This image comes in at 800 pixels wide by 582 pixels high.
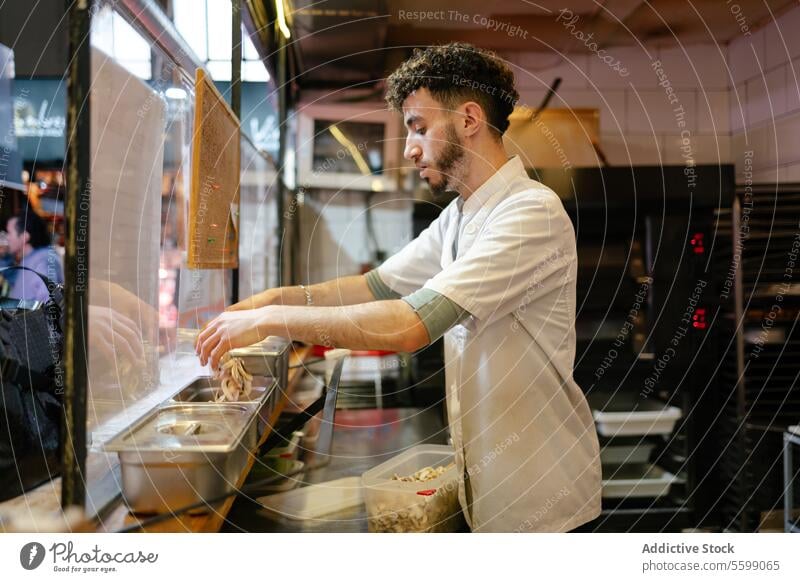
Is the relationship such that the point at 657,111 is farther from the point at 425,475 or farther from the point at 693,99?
the point at 425,475

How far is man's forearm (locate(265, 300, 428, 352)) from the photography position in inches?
33.4

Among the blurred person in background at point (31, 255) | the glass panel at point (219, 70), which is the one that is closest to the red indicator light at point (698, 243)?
the glass panel at point (219, 70)

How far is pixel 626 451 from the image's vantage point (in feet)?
5.99

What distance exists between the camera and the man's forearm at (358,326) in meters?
0.85

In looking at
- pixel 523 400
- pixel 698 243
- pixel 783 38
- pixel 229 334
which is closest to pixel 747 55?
pixel 783 38

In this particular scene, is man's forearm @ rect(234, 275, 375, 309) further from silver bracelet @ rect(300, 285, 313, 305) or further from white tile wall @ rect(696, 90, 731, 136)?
white tile wall @ rect(696, 90, 731, 136)

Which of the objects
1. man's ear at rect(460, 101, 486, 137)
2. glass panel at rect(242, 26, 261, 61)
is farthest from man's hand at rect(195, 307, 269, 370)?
glass panel at rect(242, 26, 261, 61)

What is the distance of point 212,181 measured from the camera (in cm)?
106

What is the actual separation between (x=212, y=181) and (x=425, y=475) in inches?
22.0

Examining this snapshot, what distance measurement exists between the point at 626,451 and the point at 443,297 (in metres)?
1.20

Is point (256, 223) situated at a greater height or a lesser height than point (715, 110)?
lesser

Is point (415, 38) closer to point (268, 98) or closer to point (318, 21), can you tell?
point (318, 21)

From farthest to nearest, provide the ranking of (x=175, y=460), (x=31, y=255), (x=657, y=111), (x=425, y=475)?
(x=657, y=111)
(x=425, y=475)
(x=31, y=255)
(x=175, y=460)
